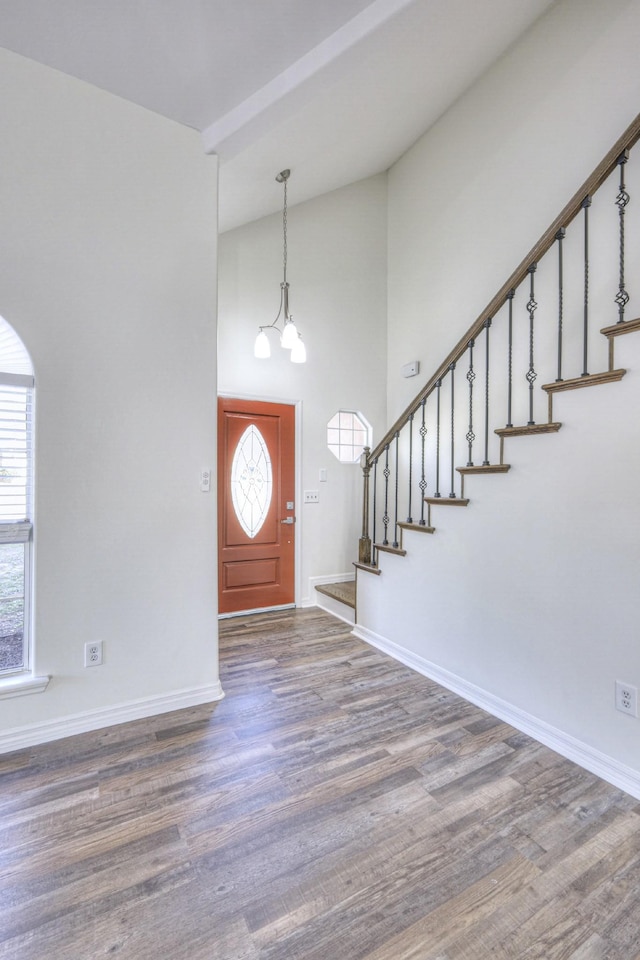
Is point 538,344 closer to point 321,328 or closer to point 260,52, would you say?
point 321,328

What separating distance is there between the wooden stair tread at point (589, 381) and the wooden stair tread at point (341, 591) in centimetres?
234

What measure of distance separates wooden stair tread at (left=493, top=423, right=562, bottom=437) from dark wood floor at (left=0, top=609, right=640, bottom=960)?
155cm

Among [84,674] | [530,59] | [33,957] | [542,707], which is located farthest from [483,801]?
[530,59]

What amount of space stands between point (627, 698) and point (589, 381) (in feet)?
4.58

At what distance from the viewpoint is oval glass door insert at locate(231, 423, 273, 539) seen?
13.0 feet

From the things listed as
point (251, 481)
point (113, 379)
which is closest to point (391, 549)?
point (251, 481)

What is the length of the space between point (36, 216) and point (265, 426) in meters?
2.28

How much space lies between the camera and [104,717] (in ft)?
7.46

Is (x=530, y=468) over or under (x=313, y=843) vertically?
over

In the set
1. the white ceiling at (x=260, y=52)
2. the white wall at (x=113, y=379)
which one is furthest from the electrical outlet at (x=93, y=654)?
the white ceiling at (x=260, y=52)

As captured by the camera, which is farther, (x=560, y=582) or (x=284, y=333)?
(x=284, y=333)

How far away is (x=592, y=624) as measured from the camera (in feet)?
6.55

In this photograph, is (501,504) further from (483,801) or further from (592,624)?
(483,801)

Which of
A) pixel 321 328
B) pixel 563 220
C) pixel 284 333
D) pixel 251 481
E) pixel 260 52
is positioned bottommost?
pixel 251 481
